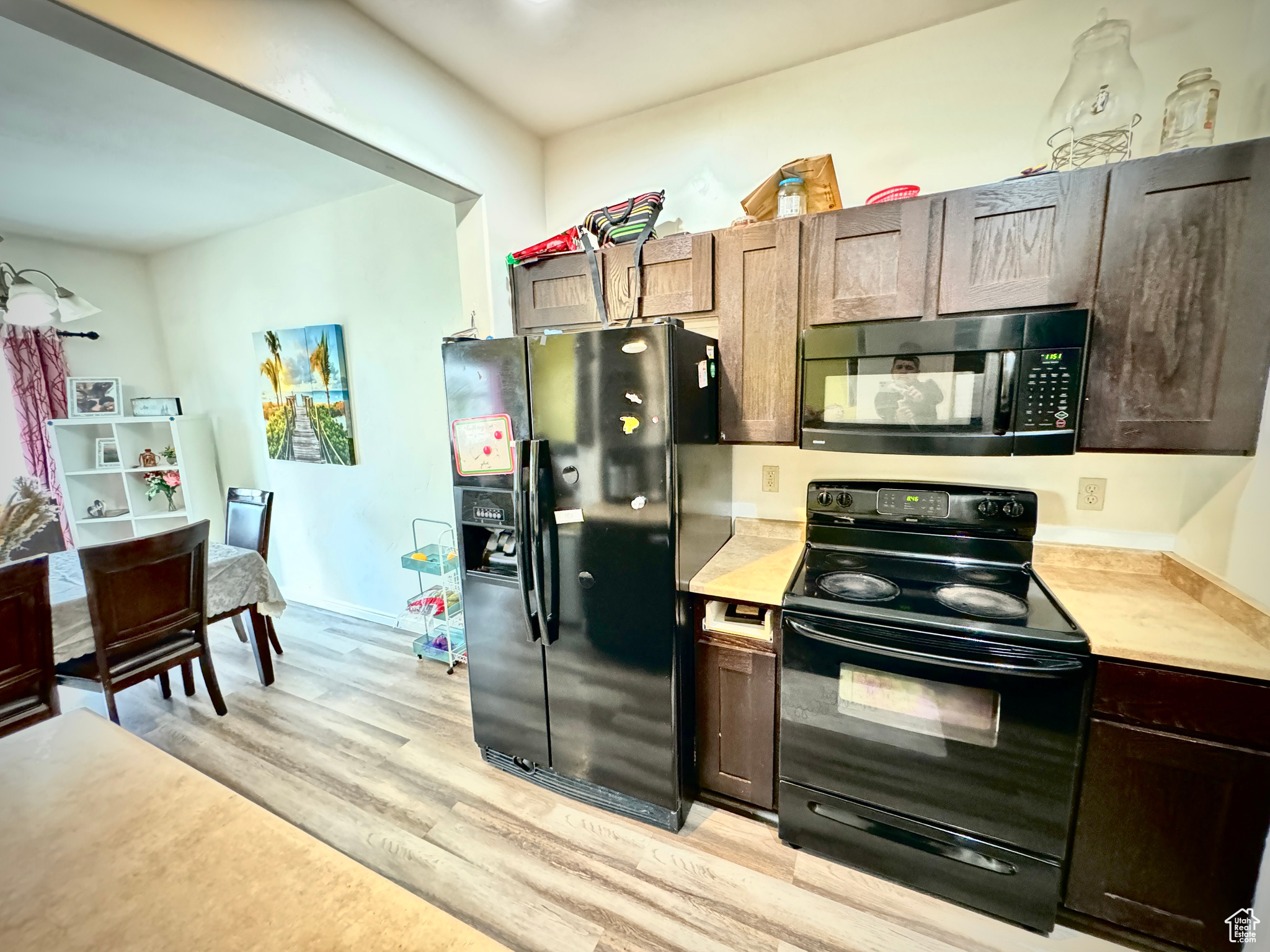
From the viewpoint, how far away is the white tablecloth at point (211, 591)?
2.06m

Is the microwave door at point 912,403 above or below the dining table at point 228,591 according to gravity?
above

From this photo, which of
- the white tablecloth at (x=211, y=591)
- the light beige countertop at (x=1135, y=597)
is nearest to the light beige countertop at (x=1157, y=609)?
the light beige countertop at (x=1135, y=597)

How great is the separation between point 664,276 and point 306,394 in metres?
2.83

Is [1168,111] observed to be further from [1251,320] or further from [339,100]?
[339,100]

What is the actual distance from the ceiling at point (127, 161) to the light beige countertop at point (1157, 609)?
364cm

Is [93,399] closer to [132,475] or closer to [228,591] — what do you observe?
[132,475]

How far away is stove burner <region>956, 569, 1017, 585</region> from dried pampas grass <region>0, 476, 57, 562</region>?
2.83 metres

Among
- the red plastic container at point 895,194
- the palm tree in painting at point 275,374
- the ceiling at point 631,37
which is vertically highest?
the ceiling at point 631,37

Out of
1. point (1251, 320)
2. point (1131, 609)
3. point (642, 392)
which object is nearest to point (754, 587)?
point (642, 392)

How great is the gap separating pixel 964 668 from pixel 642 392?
122 centimetres

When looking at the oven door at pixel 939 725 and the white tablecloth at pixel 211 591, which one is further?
the white tablecloth at pixel 211 591

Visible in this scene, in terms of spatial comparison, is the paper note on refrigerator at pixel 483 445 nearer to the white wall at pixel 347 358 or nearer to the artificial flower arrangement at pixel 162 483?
the white wall at pixel 347 358

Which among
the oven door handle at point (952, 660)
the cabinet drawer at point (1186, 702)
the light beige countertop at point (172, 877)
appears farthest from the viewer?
the oven door handle at point (952, 660)

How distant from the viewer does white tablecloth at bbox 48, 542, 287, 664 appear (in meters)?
2.06
